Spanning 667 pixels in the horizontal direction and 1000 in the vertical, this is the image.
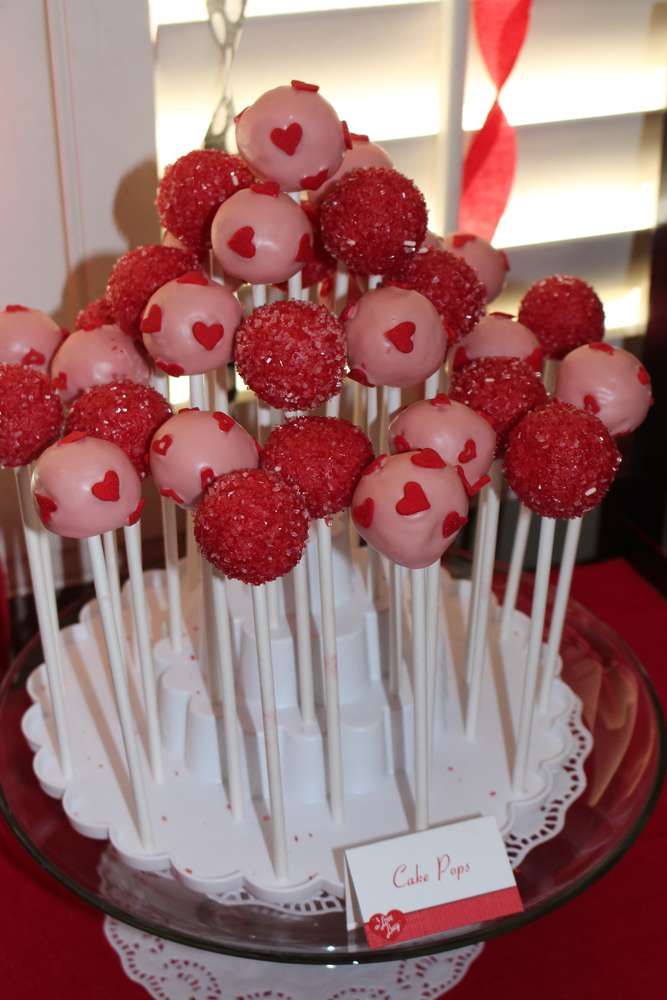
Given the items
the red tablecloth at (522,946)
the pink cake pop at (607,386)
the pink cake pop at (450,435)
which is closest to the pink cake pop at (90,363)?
the pink cake pop at (450,435)

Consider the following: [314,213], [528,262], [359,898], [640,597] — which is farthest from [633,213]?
[359,898]

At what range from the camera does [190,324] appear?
831mm

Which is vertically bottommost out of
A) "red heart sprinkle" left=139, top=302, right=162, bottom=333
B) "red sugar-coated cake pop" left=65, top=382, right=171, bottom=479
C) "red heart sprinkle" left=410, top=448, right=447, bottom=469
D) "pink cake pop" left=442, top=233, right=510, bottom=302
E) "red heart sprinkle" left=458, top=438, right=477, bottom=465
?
"red heart sprinkle" left=458, top=438, right=477, bottom=465

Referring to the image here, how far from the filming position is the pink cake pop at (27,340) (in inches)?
36.8

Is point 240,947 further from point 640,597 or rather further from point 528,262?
point 528,262

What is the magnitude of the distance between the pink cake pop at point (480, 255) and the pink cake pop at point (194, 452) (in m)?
0.31

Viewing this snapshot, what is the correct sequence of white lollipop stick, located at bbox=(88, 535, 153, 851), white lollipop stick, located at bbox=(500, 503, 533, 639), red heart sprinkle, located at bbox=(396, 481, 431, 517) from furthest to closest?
white lollipop stick, located at bbox=(500, 503, 533, 639) < white lollipop stick, located at bbox=(88, 535, 153, 851) < red heart sprinkle, located at bbox=(396, 481, 431, 517)

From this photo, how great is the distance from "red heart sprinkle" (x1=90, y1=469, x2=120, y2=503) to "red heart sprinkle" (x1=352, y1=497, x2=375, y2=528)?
0.16m

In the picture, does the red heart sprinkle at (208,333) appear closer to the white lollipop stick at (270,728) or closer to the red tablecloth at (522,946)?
the white lollipop stick at (270,728)

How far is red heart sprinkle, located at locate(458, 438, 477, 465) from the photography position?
810 millimetres

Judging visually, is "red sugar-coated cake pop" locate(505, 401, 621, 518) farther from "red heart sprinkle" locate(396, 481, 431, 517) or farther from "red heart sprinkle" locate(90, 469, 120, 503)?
"red heart sprinkle" locate(90, 469, 120, 503)

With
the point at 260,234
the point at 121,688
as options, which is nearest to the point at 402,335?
the point at 260,234

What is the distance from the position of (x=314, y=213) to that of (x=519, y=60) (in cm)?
65

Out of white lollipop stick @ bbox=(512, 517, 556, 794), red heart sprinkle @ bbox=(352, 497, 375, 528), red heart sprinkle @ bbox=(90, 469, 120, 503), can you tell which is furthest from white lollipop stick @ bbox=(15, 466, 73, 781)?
white lollipop stick @ bbox=(512, 517, 556, 794)
